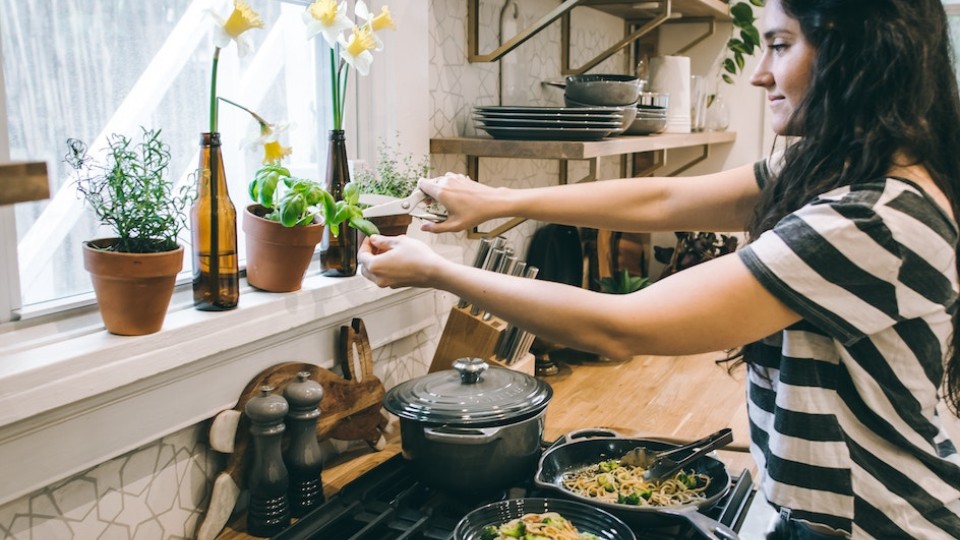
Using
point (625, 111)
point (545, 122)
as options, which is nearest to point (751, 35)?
point (625, 111)

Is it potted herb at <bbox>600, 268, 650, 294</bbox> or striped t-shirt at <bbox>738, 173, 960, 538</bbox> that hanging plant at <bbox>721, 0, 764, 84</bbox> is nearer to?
potted herb at <bbox>600, 268, 650, 294</bbox>

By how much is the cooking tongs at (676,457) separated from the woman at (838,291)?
282 millimetres

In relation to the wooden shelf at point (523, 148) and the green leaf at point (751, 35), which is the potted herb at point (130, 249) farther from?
the green leaf at point (751, 35)

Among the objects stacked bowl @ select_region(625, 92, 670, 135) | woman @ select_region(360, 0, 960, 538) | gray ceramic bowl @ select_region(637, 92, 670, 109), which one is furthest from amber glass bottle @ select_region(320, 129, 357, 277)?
gray ceramic bowl @ select_region(637, 92, 670, 109)

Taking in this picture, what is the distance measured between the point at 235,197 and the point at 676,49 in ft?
7.00

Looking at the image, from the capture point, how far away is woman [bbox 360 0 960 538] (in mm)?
906

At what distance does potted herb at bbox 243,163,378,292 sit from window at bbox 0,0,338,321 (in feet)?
0.33

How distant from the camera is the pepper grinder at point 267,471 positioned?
1294mm

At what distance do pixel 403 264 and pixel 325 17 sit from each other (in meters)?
0.50

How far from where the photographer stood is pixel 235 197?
4.95ft

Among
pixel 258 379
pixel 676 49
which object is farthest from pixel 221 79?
pixel 676 49

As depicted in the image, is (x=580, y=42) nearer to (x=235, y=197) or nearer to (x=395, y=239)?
(x=235, y=197)

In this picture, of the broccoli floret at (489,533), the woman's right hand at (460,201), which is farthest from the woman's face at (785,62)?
the broccoli floret at (489,533)

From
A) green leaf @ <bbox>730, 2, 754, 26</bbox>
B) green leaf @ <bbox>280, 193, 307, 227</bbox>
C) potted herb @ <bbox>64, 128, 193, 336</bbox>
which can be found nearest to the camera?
potted herb @ <bbox>64, 128, 193, 336</bbox>
